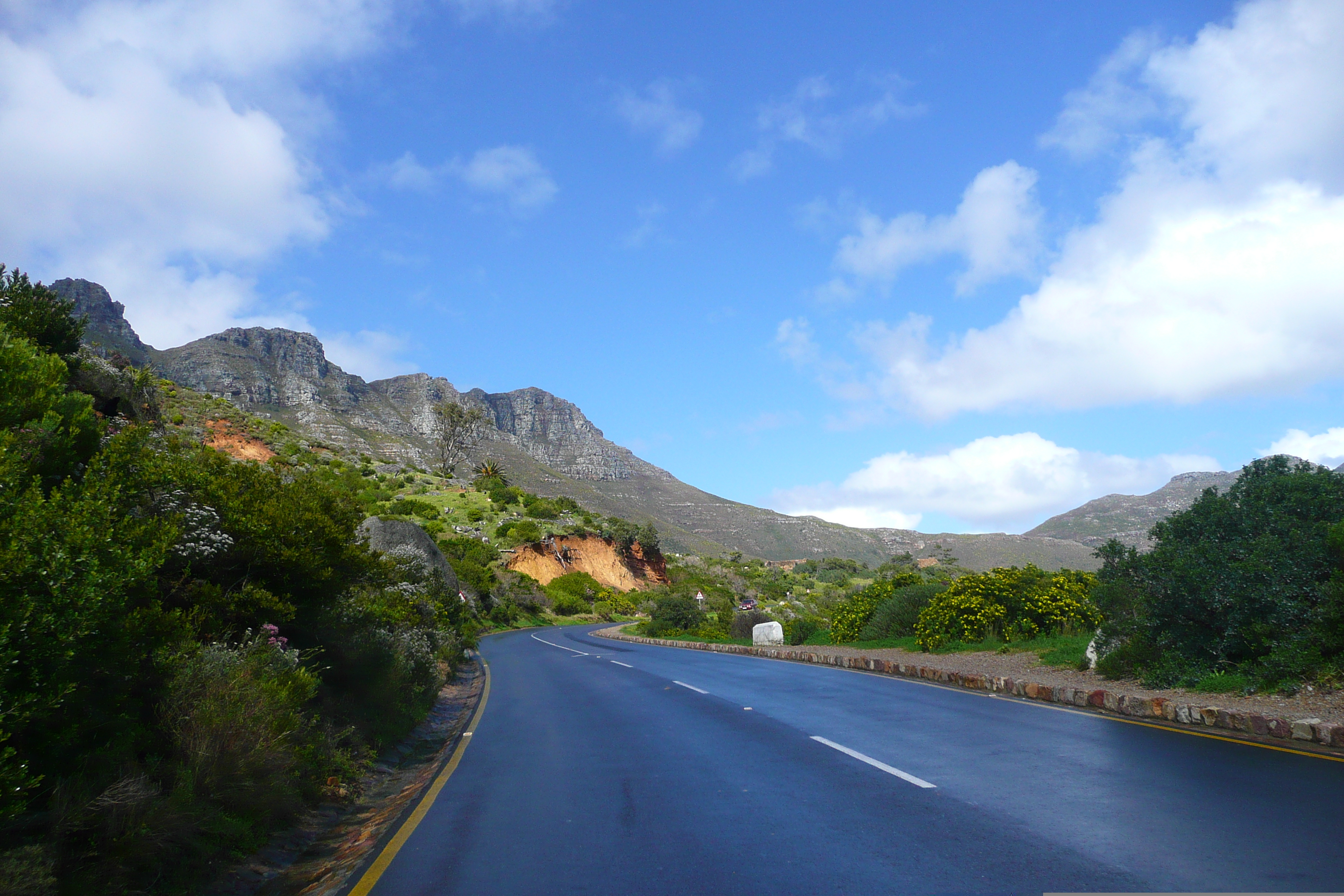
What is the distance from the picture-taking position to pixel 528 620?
2240 inches

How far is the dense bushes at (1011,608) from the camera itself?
20078mm

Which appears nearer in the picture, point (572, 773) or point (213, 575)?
point (572, 773)

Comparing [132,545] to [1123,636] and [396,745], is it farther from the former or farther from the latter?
[1123,636]

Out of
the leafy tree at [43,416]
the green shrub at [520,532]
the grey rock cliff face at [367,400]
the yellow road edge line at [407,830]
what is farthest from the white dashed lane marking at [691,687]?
the grey rock cliff face at [367,400]

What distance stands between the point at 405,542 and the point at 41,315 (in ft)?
59.5

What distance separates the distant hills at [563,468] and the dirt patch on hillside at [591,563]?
21988 millimetres

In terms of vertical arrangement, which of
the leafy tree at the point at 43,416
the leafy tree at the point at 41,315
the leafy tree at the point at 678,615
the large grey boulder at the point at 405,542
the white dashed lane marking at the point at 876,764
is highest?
the leafy tree at the point at 41,315

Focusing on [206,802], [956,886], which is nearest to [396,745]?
[206,802]

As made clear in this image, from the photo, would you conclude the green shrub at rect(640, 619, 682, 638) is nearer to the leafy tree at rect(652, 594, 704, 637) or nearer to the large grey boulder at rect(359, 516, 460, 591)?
the leafy tree at rect(652, 594, 704, 637)

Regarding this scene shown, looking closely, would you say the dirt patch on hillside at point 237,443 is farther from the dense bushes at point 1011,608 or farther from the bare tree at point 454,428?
the dense bushes at point 1011,608

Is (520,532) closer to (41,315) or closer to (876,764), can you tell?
(41,315)

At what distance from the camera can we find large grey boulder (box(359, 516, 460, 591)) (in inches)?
1148

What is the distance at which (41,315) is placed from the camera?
14688mm

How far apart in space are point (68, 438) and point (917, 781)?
9.02 m
